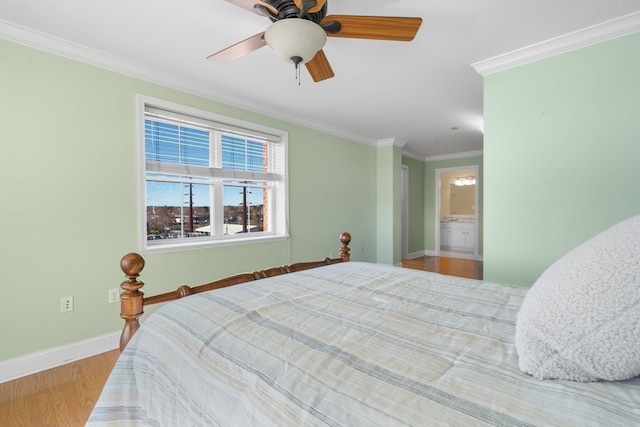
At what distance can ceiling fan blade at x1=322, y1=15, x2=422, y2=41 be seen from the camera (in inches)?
59.4

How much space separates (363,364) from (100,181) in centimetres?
265

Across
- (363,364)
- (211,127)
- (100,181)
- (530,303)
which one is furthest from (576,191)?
(100,181)

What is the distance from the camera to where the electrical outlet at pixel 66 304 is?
224cm

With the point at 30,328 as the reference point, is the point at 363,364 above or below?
above

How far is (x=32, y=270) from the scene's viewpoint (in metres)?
2.11

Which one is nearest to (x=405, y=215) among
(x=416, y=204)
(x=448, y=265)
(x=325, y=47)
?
(x=416, y=204)

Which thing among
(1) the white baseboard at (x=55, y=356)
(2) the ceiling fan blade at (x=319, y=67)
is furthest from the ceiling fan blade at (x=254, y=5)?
(1) the white baseboard at (x=55, y=356)

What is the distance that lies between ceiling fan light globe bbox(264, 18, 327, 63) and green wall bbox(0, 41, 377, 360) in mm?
1805

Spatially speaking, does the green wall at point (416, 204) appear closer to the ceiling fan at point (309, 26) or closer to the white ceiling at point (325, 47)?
the white ceiling at point (325, 47)

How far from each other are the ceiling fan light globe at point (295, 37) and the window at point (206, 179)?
178 centimetres

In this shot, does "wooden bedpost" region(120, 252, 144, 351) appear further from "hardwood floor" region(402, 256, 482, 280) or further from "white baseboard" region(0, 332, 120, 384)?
"hardwood floor" region(402, 256, 482, 280)

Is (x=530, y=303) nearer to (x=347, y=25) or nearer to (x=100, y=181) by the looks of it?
(x=347, y=25)

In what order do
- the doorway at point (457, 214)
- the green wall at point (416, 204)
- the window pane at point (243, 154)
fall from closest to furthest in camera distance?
the window pane at point (243, 154), the green wall at point (416, 204), the doorway at point (457, 214)

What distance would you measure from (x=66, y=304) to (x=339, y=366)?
2.55m
